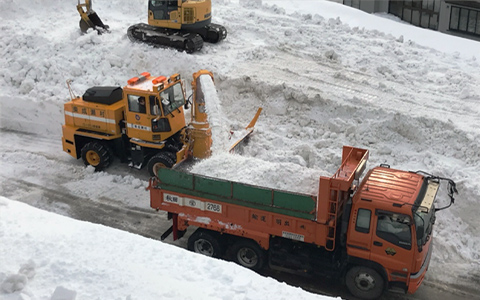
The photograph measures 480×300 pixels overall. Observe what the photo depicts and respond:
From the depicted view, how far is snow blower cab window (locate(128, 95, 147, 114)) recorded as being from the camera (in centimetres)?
1427

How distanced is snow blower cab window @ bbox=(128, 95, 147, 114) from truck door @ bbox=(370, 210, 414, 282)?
20.7ft

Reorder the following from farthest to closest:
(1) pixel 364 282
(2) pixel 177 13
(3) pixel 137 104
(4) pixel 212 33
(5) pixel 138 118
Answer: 1. (4) pixel 212 33
2. (2) pixel 177 13
3. (5) pixel 138 118
4. (3) pixel 137 104
5. (1) pixel 364 282

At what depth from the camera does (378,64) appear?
19.0m

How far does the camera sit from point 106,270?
346 inches

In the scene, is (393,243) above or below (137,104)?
below

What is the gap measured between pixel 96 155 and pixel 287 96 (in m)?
5.57

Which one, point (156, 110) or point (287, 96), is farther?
point (287, 96)

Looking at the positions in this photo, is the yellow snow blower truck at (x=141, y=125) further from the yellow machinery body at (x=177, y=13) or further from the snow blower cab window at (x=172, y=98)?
the yellow machinery body at (x=177, y=13)

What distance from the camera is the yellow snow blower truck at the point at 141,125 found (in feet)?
46.3

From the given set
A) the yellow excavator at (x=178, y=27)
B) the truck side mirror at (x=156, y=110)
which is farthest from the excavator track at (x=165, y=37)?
the truck side mirror at (x=156, y=110)

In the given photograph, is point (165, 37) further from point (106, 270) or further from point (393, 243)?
point (106, 270)

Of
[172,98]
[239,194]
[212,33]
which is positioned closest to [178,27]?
[212,33]

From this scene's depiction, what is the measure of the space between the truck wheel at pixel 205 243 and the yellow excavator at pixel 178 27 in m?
9.05

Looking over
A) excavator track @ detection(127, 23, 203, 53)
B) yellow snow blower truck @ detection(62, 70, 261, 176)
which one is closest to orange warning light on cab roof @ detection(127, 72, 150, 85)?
yellow snow blower truck @ detection(62, 70, 261, 176)
